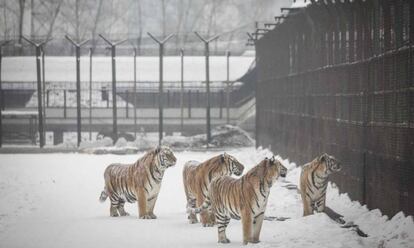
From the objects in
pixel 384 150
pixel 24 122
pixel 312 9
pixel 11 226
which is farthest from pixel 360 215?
pixel 24 122

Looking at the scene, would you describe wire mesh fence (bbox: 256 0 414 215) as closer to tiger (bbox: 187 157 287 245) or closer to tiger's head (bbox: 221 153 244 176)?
tiger (bbox: 187 157 287 245)

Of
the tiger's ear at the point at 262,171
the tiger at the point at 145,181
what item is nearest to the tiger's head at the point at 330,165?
the tiger at the point at 145,181

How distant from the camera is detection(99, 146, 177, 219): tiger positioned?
14031mm

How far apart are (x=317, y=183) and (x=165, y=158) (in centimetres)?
276

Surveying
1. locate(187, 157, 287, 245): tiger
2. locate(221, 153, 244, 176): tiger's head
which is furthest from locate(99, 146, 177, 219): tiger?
locate(187, 157, 287, 245): tiger

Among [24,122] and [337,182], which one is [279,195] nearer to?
[337,182]

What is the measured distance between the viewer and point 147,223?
13398 millimetres

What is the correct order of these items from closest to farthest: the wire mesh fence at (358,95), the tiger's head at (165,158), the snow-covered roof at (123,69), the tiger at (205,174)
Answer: the wire mesh fence at (358,95) < the tiger at (205,174) < the tiger's head at (165,158) < the snow-covered roof at (123,69)

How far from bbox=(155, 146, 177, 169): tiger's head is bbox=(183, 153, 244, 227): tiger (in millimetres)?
399

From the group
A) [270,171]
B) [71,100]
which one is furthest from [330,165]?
[71,100]

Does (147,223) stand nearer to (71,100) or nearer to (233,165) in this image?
(233,165)

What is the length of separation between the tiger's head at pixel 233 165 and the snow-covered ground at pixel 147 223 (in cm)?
95

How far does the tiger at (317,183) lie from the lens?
1360 centimetres

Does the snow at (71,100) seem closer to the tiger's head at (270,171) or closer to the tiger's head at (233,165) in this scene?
the tiger's head at (233,165)
